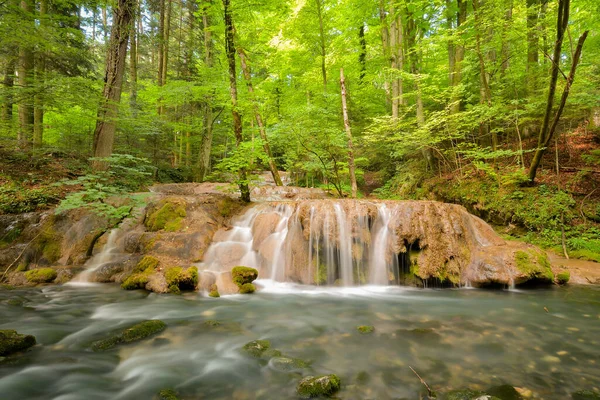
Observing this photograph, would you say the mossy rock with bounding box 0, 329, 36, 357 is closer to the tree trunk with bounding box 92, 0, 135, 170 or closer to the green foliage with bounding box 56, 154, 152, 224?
the green foliage with bounding box 56, 154, 152, 224

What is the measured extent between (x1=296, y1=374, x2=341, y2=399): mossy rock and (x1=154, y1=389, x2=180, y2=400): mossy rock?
115 cm

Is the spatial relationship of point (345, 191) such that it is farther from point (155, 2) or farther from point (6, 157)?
point (155, 2)

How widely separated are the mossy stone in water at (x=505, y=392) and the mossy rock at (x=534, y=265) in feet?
14.9

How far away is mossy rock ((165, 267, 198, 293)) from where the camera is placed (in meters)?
5.64

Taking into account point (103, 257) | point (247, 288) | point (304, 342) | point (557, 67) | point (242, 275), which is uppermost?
point (557, 67)

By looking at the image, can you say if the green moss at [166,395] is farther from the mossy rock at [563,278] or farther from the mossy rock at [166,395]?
the mossy rock at [563,278]

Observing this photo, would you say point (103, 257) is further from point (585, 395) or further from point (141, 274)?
point (585, 395)

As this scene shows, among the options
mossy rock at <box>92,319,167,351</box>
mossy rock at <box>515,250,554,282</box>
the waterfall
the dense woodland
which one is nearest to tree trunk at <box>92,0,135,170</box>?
the dense woodland

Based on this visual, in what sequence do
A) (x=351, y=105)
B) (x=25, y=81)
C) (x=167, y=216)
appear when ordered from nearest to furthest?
(x=167, y=216)
(x=25, y=81)
(x=351, y=105)

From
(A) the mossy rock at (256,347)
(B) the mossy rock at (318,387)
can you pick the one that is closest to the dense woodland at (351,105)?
(A) the mossy rock at (256,347)

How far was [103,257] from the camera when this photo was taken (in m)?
6.82

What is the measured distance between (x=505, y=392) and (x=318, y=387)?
5.78ft

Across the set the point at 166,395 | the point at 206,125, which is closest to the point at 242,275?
the point at 166,395

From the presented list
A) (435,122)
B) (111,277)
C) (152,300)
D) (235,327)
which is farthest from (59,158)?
(435,122)
